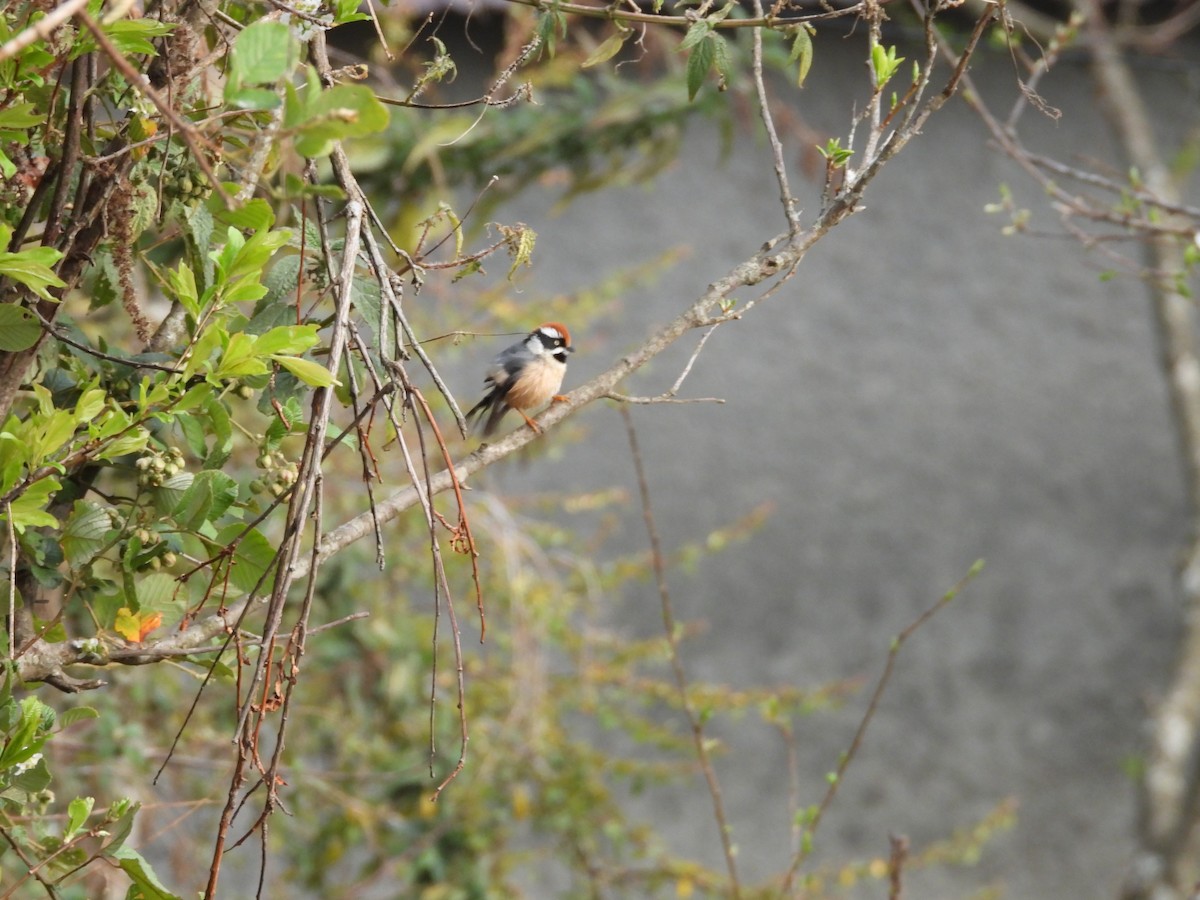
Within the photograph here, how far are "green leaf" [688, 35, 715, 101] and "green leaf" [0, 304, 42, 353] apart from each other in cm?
80

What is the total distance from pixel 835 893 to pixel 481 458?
14.4 feet

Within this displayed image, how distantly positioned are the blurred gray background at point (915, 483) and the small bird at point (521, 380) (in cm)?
274

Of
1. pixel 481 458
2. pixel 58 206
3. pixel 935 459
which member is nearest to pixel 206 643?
pixel 481 458

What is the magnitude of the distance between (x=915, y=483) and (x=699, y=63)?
455 cm

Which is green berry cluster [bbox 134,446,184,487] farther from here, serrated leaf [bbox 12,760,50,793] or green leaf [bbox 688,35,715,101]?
green leaf [bbox 688,35,715,101]

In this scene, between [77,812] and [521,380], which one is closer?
[77,812]

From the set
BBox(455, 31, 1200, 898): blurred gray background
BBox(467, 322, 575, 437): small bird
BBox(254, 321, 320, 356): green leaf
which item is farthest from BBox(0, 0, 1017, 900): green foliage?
BBox(455, 31, 1200, 898): blurred gray background

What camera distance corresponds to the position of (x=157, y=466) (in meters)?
1.44

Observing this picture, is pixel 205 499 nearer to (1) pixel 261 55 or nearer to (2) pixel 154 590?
(2) pixel 154 590

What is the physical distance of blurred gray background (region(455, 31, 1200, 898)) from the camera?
5.73 m

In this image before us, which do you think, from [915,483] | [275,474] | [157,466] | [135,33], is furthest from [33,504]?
[915,483]

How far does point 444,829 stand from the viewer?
3.64 meters

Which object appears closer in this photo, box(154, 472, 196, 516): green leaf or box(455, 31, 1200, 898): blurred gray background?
box(154, 472, 196, 516): green leaf

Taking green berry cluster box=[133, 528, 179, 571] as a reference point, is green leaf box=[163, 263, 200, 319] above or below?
above
